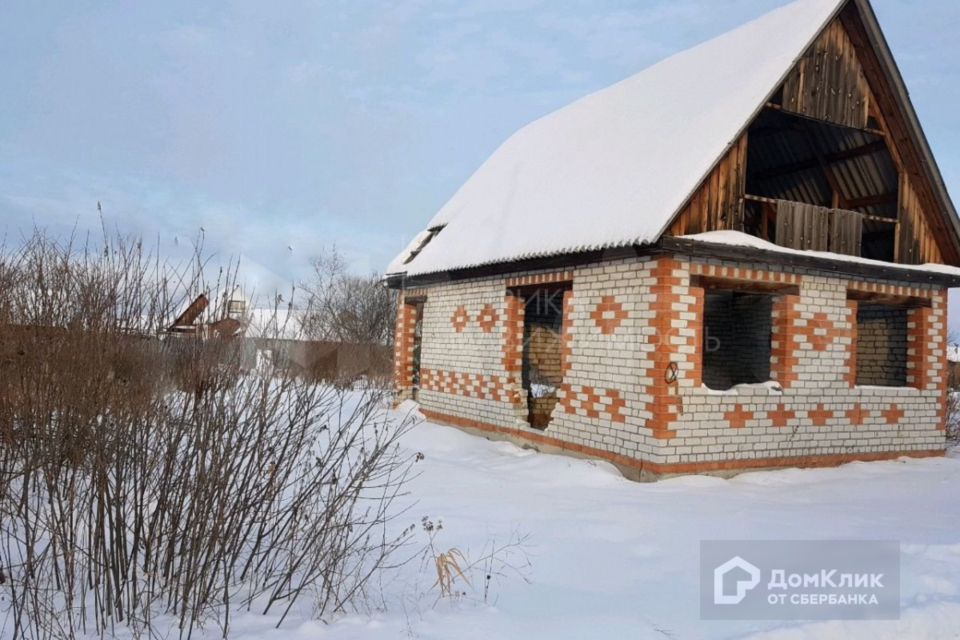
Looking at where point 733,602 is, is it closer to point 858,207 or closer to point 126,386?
point 126,386

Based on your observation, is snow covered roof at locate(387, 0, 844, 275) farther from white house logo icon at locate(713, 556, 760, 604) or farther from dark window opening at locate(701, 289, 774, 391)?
dark window opening at locate(701, 289, 774, 391)

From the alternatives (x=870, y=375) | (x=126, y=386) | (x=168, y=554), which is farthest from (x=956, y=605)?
(x=870, y=375)

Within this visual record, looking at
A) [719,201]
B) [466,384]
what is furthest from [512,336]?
[719,201]

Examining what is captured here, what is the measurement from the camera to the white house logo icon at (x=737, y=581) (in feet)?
14.5

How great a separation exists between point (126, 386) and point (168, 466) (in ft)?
1.53

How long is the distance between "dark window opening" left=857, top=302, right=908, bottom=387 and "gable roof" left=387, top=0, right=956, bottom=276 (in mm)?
2725

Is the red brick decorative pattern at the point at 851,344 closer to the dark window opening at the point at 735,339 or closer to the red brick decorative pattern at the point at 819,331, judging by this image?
the red brick decorative pattern at the point at 819,331

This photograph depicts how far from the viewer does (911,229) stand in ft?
31.6

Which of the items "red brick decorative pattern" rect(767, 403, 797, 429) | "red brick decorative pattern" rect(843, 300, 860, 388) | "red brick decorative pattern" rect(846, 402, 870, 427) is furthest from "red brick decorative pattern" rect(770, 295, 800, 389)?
"red brick decorative pattern" rect(846, 402, 870, 427)

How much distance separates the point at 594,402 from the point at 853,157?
5.30 metres

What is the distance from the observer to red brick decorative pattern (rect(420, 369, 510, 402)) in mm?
10609

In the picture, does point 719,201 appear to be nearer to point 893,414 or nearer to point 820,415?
point 820,415

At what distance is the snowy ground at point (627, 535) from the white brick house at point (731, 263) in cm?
58

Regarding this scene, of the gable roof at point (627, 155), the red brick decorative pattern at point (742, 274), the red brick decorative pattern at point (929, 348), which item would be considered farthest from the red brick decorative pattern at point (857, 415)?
the gable roof at point (627, 155)
